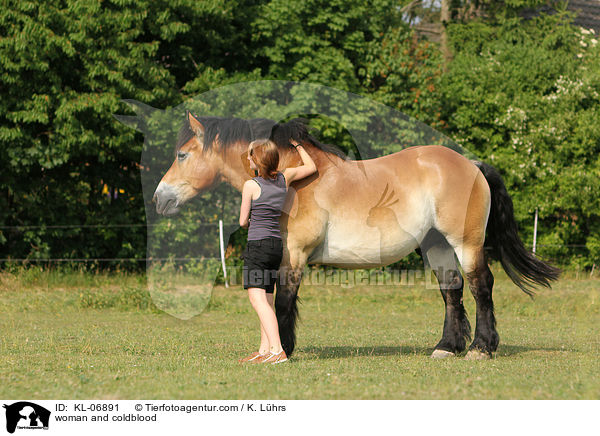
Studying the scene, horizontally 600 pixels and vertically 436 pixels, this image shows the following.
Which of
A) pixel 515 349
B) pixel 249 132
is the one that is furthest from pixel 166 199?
pixel 515 349

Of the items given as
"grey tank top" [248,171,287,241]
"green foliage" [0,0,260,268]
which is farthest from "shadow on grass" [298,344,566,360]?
"green foliage" [0,0,260,268]

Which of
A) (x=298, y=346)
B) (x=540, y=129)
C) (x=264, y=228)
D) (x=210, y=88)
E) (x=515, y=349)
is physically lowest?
(x=298, y=346)

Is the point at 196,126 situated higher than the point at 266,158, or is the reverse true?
the point at 196,126

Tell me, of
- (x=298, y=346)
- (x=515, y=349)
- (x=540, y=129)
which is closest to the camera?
(x=515, y=349)

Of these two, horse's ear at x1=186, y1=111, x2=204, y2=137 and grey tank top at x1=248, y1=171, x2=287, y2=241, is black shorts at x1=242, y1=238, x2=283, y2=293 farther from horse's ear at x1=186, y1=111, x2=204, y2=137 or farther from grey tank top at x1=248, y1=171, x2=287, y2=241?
horse's ear at x1=186, y1=111, x2=204, y2=137

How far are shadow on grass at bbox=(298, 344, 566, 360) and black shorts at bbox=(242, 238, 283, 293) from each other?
1171 millimetres

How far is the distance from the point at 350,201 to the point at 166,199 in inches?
69.9

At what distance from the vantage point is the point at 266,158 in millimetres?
6160

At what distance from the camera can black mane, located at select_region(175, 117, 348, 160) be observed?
6652mm

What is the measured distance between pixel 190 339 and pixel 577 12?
20.0 m

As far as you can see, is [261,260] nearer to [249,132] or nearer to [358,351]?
[249,132]

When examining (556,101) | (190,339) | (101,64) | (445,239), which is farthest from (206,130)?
(556,101)

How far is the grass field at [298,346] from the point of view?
5078mm
